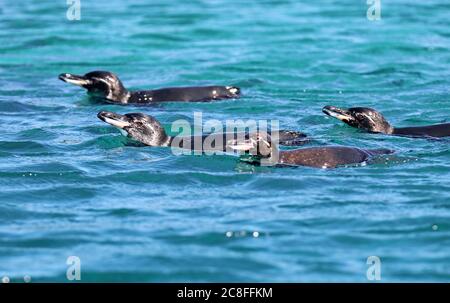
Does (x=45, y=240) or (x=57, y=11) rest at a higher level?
(x=57, y=11)

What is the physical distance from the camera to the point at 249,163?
12.0 m

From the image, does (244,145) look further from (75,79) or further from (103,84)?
(75,79)

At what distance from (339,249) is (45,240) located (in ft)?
8.92

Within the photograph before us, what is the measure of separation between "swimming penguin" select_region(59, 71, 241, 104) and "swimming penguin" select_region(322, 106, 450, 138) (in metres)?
2.82

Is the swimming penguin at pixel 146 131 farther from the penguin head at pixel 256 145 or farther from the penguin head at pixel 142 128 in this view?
the penguin head at pixel 256 145

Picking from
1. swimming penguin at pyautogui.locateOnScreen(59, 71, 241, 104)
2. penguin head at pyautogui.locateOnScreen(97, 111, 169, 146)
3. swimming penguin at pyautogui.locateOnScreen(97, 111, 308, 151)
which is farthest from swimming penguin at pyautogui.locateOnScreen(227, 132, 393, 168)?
swimming penguin at pyautogui.locateOnScreen(59, 71, 241, 104)

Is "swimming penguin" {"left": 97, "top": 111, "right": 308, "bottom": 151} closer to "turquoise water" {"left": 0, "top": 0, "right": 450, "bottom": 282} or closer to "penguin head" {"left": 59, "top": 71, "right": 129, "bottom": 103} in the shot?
"turquoise water" {"left": 0, "top": 0, "right": 450, "bottom": 282}

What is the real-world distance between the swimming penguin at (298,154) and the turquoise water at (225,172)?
0.18m

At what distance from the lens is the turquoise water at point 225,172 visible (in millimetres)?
9102

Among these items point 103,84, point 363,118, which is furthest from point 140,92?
point 363,118

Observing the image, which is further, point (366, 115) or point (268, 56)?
point (268, 56)

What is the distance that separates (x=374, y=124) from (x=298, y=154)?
8.30ft
